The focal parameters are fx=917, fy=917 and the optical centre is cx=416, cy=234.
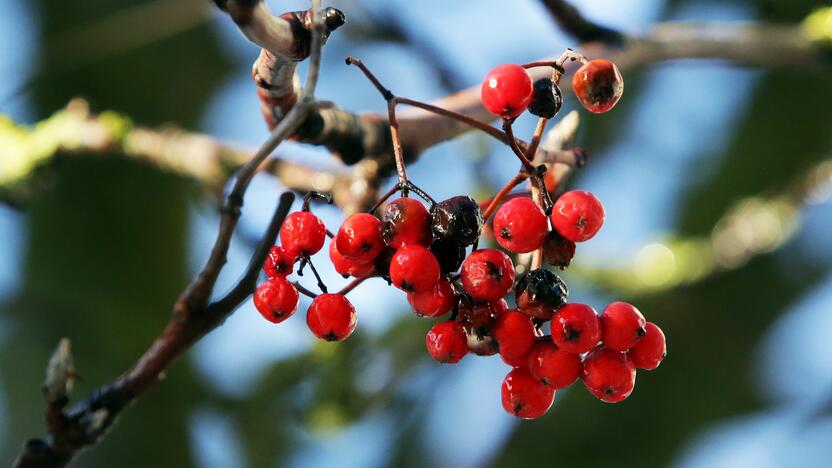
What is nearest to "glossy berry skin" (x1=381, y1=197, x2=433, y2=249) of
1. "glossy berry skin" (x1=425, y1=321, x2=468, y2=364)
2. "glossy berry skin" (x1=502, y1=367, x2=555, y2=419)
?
"glossy berry skin" (x1=425, y1=321, x2=468, y2=364)

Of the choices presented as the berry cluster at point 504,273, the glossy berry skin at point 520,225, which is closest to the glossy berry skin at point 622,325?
the berry cluster at point 504,273

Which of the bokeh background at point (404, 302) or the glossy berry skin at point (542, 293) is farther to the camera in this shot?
the bokeh background at point (404, 302)

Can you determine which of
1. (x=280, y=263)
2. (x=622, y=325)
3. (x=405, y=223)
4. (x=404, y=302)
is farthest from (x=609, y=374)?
(x=404, y=302)

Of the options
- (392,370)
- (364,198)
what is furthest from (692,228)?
(364,198)

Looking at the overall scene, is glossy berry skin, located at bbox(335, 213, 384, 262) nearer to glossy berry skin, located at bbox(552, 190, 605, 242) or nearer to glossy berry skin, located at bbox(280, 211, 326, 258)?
glossy berry skin, located at bbox(280, 211, 326, 258)

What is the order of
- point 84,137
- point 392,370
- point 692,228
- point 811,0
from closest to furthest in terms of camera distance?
point 84,137 → point 811,0 → point 392,370 → point 692,228

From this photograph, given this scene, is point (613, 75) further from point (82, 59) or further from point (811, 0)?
point (82, 59)

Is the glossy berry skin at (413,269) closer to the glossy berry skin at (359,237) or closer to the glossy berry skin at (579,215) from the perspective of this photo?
the glossy berry skin at (359,237)
